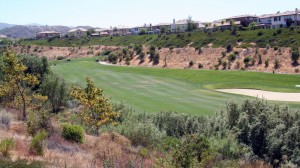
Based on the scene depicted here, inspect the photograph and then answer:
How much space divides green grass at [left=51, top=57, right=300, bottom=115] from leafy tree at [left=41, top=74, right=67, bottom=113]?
5.78m

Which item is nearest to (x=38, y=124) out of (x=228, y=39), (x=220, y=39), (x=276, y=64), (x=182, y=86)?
(x=182, y=86)

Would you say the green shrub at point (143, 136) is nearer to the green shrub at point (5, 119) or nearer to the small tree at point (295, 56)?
the green shrub at point (5, 119)

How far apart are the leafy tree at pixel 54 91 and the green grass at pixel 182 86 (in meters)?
5.78

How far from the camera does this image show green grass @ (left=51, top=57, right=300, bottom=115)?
34531 mm

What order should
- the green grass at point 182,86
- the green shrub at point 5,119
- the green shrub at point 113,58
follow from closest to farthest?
the green shrub at point 5,119 < the green grass at point 182,86 < the green shrub at point 113,58

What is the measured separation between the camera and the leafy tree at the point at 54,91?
3570 cm

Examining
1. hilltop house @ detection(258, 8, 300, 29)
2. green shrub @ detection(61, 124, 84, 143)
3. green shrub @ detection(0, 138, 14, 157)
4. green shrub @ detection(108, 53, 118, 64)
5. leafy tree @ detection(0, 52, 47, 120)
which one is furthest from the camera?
hilltop house @ detection(258, 8, 300, 29)

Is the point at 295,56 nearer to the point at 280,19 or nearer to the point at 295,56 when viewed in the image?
the point at 295,56

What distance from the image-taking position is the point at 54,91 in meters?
36.0

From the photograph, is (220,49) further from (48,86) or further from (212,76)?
(48,86)

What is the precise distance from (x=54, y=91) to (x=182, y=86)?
17.7 m

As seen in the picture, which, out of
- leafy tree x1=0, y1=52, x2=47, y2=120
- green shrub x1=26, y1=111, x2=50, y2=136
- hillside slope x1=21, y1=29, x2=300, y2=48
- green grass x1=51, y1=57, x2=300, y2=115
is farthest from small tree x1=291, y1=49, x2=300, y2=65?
green shrub x1=26, y1=111, x2=50, y2=136

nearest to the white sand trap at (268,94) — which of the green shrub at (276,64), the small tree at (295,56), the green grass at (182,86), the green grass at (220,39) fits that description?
the green grass at (182,86)

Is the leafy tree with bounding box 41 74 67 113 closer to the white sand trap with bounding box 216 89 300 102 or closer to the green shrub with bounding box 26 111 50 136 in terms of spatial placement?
the white sand trap with bounding box 216 89 300 102
